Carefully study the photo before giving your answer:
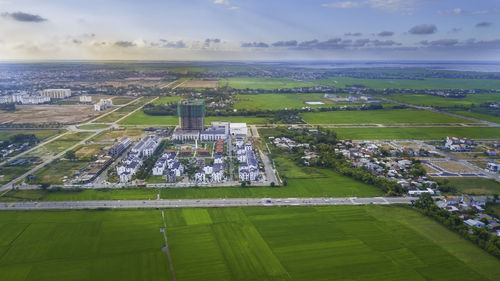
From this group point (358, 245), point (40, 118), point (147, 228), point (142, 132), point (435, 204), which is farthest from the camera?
point (40, 118)

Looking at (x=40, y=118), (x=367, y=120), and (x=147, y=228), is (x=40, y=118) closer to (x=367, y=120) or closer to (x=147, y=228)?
(x=147, y=228)

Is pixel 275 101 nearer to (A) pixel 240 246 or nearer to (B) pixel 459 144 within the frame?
(B) pixel 459 144

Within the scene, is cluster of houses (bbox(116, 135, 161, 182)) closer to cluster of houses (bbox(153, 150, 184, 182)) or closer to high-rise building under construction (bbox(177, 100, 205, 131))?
cluster of houses (bbox(153, 150, 184, 182))

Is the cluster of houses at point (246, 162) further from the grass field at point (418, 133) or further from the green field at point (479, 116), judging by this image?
the green field at point (479, 116)

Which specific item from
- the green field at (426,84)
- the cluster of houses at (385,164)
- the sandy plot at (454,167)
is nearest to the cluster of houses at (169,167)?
the cluster of houses at (385,164)

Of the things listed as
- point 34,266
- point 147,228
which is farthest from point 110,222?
point 34,266
